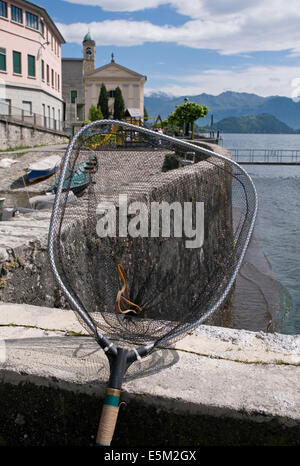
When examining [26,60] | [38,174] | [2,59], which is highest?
[26,60]

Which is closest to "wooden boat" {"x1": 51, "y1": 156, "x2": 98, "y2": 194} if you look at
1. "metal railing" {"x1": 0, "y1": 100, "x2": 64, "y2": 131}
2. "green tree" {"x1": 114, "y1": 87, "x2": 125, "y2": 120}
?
"metal railing" {"x1": 0, "y1": 100, "x2": 64, "y2": 131}

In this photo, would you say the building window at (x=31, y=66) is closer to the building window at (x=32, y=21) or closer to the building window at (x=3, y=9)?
the building window at (x=32, y=21)

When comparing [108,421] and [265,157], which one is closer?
[108,421]

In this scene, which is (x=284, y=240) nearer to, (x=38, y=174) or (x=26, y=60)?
(x=38, y=174)

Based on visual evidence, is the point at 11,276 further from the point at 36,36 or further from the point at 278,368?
the point at 36,36

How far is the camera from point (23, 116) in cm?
3512

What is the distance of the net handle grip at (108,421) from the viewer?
2230 millimetres

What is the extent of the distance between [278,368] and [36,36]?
135 feet

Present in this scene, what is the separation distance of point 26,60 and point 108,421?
39752mm

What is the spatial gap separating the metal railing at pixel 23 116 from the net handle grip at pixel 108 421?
30.1 metres

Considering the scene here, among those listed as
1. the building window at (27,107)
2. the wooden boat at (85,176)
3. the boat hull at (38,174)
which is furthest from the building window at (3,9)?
the wooden boat at (85,176)

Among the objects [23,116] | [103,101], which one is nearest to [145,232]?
[23,116]

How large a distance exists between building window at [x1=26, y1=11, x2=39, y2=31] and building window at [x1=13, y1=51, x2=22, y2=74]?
3140mm

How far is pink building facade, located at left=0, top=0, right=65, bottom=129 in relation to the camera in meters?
35.1
